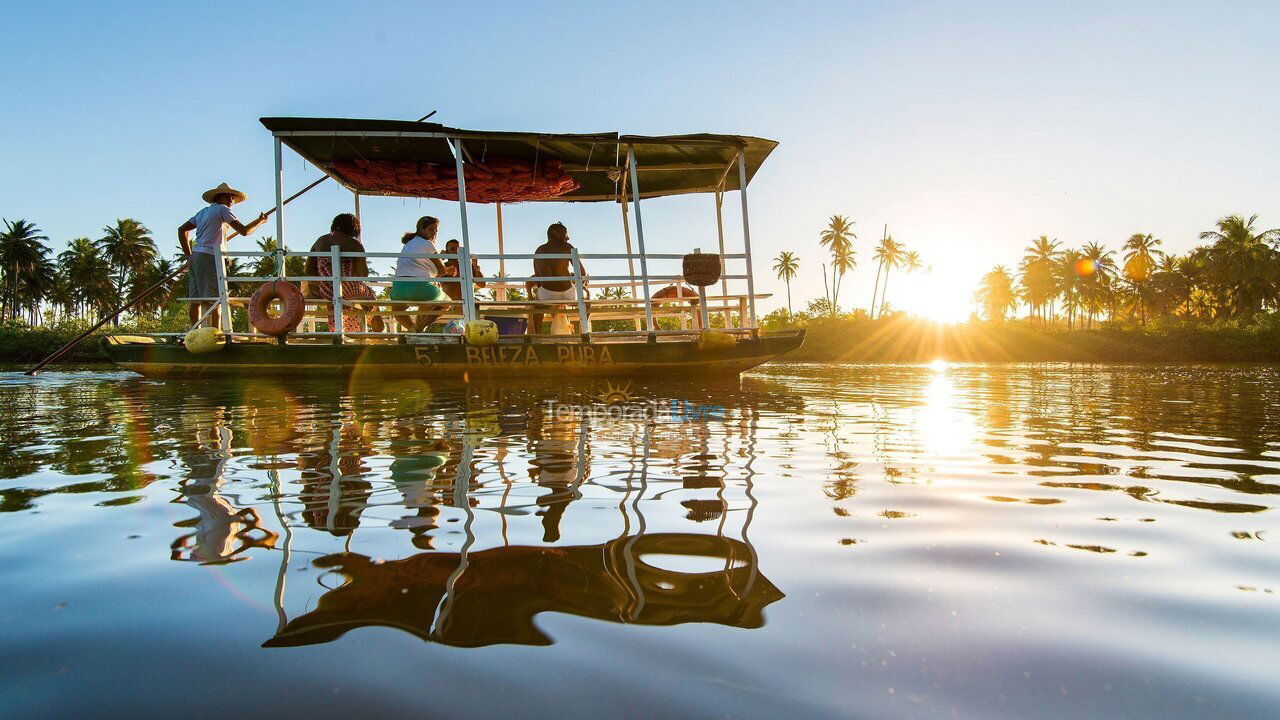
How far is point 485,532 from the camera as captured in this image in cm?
175

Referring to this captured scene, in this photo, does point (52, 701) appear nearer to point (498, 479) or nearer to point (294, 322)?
point (498, 479)

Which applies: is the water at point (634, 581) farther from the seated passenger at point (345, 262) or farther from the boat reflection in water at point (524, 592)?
the seated passenger at point (345, 262)

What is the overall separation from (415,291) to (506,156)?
2358 mm

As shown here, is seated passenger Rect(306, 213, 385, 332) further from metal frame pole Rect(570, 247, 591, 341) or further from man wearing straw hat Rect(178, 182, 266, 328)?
metal frame pole Rect(570, 247, 591, 341)

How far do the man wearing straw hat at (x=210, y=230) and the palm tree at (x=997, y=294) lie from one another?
92.1m

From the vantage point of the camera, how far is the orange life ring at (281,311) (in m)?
8.45

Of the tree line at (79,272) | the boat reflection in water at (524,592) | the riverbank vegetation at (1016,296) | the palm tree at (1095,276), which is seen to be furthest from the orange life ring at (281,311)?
the palm tree at (1095,276)

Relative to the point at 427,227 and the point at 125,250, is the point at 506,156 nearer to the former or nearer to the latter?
the point at 427,227

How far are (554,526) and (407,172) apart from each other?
907 cm

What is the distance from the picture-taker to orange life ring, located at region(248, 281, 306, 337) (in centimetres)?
845

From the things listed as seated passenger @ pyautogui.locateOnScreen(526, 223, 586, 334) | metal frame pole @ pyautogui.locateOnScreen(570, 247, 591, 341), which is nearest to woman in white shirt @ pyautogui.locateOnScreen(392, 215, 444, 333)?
seated passenger @ pyautogui.locateOnScreen(526, 223, 586, 334)

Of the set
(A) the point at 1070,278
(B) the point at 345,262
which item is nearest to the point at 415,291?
(B) the point at 345,262

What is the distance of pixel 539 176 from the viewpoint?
32.2 ft

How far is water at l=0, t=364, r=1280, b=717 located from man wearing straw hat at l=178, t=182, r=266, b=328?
634 cm
